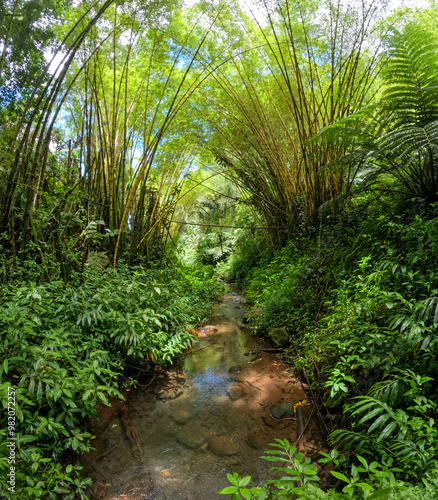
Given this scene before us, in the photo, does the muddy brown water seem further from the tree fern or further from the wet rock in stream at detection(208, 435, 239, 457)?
the tree fern

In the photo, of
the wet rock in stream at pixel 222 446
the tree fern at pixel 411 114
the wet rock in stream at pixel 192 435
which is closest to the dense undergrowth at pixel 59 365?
the wet rock in stream at pixel 192 435

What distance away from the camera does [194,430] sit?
5.74 feet

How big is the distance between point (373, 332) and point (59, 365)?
5.68 feet

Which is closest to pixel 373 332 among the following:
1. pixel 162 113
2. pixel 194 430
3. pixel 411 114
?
pixel 194 430

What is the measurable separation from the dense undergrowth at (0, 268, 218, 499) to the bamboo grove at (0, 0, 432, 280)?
0.51 m

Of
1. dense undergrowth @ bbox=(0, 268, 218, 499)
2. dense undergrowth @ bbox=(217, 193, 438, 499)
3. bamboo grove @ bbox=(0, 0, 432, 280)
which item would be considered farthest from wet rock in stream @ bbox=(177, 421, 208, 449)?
bamboo grove @ bbox=(0, 0, 432, 280)

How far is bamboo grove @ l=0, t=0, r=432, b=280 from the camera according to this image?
2303 mm

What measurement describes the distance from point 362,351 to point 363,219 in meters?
1.82

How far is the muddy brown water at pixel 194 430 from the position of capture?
4.50 feet

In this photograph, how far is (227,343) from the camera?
312 cm

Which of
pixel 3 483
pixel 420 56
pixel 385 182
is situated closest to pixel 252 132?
pixel 385 182

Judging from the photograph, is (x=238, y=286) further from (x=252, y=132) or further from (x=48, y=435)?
(x=48, y=435)

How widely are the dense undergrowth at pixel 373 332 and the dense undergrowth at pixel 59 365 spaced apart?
98 centimetres

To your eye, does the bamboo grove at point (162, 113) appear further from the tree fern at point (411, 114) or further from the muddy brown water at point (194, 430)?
the muddy brown water at point (194, 430)
